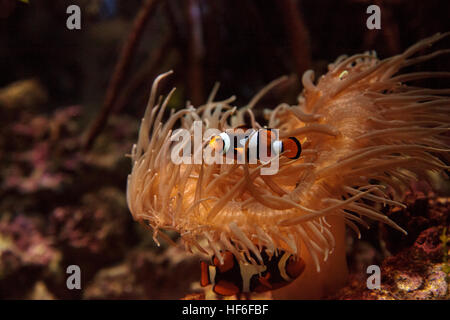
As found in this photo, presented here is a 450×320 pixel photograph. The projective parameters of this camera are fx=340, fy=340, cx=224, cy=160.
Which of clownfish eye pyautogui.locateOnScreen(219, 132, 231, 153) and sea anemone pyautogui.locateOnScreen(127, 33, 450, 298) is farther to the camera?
clownfish eye pyautogui.locateOnScreen(219, 132, 231, 153)

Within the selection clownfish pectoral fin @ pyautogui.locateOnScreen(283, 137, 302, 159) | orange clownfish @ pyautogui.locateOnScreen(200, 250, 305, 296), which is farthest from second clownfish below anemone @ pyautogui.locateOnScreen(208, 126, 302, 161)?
orange clownfish @ pyautogui.locateOnScreen(200, 250, 305, 296)

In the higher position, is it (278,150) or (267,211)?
(278,150)

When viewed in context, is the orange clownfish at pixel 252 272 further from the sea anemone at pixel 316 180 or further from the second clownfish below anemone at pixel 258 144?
the second clownfish below anemone at pixel 258 144

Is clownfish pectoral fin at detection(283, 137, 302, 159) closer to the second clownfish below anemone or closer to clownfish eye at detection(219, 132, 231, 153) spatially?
the second clownfish below anemone
